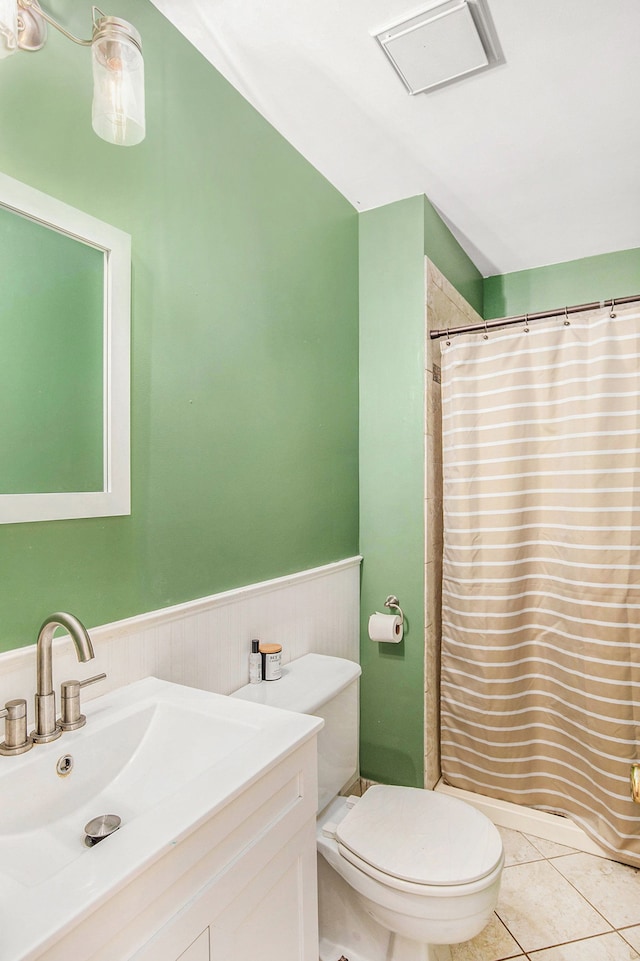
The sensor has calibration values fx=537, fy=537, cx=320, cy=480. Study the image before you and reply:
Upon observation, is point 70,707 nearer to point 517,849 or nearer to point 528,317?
point 517,849

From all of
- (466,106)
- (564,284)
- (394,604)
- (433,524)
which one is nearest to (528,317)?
(466,106)

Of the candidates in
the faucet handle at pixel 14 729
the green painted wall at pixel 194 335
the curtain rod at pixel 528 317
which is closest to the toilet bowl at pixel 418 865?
the green painted wall at pixel 194 335

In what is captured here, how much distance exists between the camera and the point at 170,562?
4.39ft

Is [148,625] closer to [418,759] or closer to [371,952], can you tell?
[371,952]

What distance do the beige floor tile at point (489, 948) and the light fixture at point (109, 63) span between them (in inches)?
87.0

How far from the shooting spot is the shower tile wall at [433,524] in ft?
7.15

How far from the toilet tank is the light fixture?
136 centimetres

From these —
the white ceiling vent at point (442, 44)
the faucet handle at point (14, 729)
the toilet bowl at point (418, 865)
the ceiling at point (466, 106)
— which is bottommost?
the toilet bowl at point (418, 865)

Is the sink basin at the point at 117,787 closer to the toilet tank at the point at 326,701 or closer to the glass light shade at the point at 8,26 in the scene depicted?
the toilet tank at the point at 326,701

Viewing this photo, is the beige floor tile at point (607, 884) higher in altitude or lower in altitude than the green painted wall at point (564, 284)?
lower

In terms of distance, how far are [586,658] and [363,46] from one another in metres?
2.06

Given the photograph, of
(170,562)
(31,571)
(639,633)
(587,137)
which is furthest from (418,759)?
(587,137)

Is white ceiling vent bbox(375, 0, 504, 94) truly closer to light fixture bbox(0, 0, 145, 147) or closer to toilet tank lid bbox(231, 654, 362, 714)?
light fixture bbox(0, 0, 145, 147)

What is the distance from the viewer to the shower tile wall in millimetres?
2180
